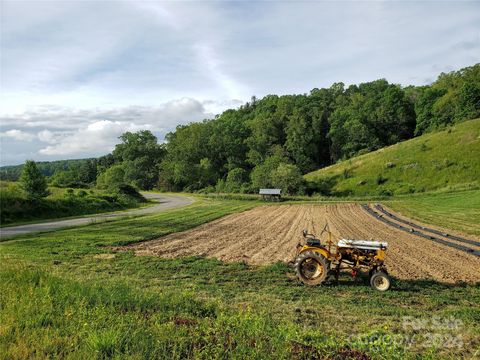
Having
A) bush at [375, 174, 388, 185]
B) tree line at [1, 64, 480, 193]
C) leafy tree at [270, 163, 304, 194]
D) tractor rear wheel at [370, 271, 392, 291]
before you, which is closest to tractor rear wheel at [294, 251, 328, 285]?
tractor rear wheel at [370, 271, 392, 291]

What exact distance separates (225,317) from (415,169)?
2375 inches

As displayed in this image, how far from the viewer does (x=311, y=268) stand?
10969 mm

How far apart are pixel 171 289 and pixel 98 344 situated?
476cm

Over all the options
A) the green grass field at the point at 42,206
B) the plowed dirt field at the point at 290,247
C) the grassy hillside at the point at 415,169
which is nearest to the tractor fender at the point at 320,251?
the plowed dirt field at the point at 290,247

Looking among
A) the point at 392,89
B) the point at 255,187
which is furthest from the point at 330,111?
the point at 255,187

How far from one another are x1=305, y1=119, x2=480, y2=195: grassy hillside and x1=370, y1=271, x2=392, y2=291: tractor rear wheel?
4622cm

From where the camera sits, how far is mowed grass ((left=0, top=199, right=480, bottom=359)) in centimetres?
529

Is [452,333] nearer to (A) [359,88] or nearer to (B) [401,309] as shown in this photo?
(B) [401,309]

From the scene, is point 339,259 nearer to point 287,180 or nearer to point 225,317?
point 225,317

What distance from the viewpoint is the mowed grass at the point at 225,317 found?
5.29 meters

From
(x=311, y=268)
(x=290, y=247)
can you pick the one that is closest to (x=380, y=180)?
(x=290, y=247)

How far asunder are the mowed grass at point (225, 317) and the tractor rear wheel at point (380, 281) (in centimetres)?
21

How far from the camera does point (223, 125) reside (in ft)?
382

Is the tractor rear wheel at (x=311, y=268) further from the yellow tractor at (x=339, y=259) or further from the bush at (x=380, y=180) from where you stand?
the bush at (x=380, y=180)
